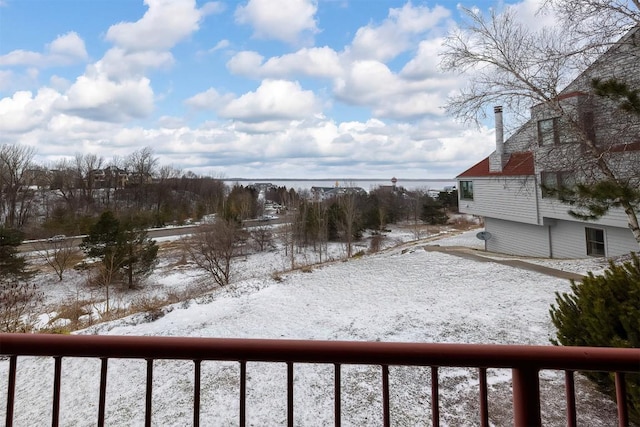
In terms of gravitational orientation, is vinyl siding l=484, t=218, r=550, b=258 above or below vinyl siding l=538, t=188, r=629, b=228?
below

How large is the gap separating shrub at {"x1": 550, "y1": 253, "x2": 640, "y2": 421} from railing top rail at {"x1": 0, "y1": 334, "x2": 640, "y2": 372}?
105 inches

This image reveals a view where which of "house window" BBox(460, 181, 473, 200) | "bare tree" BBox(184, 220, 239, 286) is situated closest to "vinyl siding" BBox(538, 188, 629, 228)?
"house window" BBox(460, 181, 473, 200)

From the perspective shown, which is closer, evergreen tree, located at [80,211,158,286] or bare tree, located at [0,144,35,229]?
evergreen tree, located at [80,211,158,286]

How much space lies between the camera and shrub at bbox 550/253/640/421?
127 inches

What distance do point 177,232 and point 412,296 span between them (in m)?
29.5

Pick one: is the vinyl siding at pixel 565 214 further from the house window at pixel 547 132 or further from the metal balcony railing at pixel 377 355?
the metal balcony railing at pixel 377 355

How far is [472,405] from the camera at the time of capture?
406cm

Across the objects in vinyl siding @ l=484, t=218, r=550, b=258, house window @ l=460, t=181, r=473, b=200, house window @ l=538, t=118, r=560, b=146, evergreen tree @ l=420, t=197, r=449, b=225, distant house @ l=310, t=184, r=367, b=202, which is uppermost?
distant house @ l=310, t=184, r=367, b=202

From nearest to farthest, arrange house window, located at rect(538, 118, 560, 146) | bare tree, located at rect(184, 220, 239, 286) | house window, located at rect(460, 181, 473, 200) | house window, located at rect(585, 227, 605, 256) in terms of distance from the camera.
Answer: house window, located at rect(538, 118, 560, 146) → house window, located at rect(585, 227, 605, 256) → bare tree, located at rect(184, 220, 239, 286) → house window, located at rect(460, 181, 473, 200)

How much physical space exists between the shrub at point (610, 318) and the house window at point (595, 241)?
12.4 m

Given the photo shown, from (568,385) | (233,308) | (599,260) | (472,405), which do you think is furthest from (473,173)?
(568,385)

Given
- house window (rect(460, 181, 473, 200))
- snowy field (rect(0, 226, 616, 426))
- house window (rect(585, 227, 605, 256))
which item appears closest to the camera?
snowy field (rect(0, 226, 616, 426))

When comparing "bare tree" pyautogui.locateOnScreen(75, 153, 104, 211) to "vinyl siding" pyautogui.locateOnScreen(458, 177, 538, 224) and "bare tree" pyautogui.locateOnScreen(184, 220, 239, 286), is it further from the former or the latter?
"vinyl siding" pyautogui.locateOnScreen(458, 177, 538, 224)

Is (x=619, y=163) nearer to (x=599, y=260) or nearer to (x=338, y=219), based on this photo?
(x=599, y=260)
